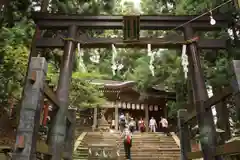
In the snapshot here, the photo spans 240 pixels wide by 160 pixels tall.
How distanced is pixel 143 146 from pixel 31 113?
1101 centimetres

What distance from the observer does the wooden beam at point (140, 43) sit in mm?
7012

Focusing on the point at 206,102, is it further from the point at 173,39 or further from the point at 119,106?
the point at 119,106

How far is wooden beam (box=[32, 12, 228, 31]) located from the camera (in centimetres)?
714

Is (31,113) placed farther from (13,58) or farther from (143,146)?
(143,146)

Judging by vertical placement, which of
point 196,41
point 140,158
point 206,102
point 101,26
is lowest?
point 140,158

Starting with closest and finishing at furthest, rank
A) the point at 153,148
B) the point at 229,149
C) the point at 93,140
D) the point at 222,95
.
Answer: the point at 229,149 → the point at 222,95 → the point at 153,148 → the point at 93,140

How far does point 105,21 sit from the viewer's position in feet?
23.7

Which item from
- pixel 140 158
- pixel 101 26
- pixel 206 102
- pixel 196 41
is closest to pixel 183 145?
pixel 206 102

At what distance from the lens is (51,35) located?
9664 mm

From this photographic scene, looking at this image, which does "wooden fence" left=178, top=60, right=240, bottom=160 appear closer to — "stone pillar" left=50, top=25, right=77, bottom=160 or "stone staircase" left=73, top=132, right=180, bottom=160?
"stone pillar" left=50, top=25, right=77, bottom=160

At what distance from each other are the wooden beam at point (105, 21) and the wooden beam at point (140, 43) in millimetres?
411

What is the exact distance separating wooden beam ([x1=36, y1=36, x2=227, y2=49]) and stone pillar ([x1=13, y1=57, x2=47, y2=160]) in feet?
8.58

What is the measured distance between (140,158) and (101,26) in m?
7.67

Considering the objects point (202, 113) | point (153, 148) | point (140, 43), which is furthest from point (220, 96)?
point (153, 148)
